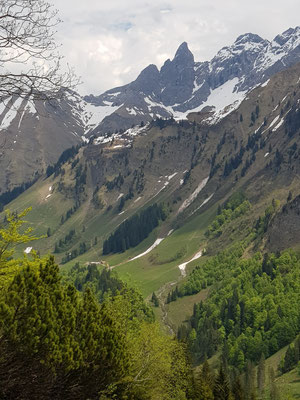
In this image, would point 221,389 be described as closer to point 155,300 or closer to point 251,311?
point 251,311

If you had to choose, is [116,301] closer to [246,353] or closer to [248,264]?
[246,353]

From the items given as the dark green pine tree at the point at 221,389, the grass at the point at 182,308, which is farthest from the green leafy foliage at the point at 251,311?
the dark green pine tree at the point at 221,389

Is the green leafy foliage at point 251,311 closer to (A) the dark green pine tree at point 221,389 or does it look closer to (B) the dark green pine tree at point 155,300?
(B) the dark green pine tree at point 155,300

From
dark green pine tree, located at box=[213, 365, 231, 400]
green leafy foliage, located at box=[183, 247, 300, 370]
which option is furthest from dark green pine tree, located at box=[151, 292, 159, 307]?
dark green pine tree, located at box=[213, 365, 231, 400]

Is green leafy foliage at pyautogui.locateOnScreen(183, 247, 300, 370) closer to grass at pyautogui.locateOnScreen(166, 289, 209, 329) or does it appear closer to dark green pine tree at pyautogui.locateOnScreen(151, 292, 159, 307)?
grass at pyautogui.locateOnScreen(166, 289, 209, 329)

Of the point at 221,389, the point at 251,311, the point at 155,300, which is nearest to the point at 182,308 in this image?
the point at 155,300

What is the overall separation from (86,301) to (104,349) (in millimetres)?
4659

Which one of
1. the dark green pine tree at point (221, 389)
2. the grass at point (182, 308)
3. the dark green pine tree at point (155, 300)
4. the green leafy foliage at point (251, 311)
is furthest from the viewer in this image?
the dark green pine tree at point (155, 300)

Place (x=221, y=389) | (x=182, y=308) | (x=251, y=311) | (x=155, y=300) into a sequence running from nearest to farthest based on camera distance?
(x=221, y=389), (x=251, y=311), (x=182, y=308), (x=155, y=300)

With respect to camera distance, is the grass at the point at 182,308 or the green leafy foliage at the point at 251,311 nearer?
the green leafy foliage at the point at 251,311

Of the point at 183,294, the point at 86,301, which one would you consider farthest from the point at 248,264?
the point at 86,301

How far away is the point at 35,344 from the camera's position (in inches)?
993

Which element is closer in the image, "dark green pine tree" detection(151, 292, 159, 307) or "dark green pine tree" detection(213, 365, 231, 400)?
"dark green pine tree" detection(213, 365, 231, 400)

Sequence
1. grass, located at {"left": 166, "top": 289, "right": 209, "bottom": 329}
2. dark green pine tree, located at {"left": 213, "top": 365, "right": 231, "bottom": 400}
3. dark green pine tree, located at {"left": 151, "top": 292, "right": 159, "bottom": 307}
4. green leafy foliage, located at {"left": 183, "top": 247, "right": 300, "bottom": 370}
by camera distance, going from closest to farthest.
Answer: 1. dark green pine tree, located at {"left": 213, "top": 365, "right": 231, "bottom": 400}
2. green leafy foliage, located at {"left": 183, "top": 247, "right": 300, "bottom": 370}
3. grass, located at {"left": 166, "top": 289, "right": 209, "bottom": 329}
4. dark green pine tree, located at {"left": 151, "top": 292, "right": 159, "bottom": 307}
